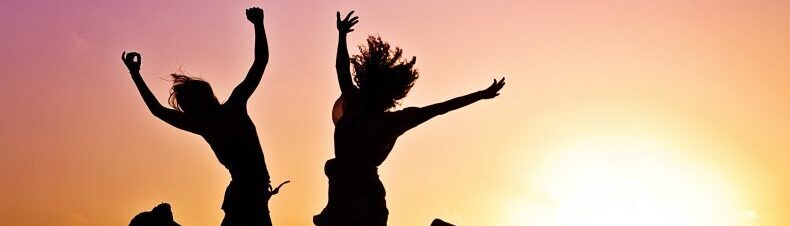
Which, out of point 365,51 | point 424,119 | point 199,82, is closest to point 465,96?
point 424,119

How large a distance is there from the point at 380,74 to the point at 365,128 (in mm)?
512

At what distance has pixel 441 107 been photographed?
8.55 m

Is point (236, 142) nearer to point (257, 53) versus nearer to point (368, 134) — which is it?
point (257, 53)

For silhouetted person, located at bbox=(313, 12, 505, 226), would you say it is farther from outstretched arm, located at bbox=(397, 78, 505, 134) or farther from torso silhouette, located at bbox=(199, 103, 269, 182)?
torso silhouette, located at bbox=(199, 103, 269, 182)

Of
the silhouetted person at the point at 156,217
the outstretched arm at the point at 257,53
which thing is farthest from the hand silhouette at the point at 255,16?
the silhouetted person at the point at 156,217

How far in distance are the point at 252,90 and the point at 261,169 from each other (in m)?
0.79

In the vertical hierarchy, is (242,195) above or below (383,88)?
below

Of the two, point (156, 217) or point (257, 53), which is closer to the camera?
point (257, 53)

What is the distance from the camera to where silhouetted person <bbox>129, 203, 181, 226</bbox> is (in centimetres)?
927

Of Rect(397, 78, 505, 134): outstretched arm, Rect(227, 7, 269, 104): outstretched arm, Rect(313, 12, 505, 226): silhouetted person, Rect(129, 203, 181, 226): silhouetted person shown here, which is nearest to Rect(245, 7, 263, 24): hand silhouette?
Rect(227, 7, 269, 104): outstretched arm

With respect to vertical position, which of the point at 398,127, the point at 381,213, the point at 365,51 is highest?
the point at 365,51

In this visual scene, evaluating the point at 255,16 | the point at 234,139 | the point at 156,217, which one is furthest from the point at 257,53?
the point at 156,217

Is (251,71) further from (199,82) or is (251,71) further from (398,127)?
(398,127)

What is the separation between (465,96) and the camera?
28.1ft
